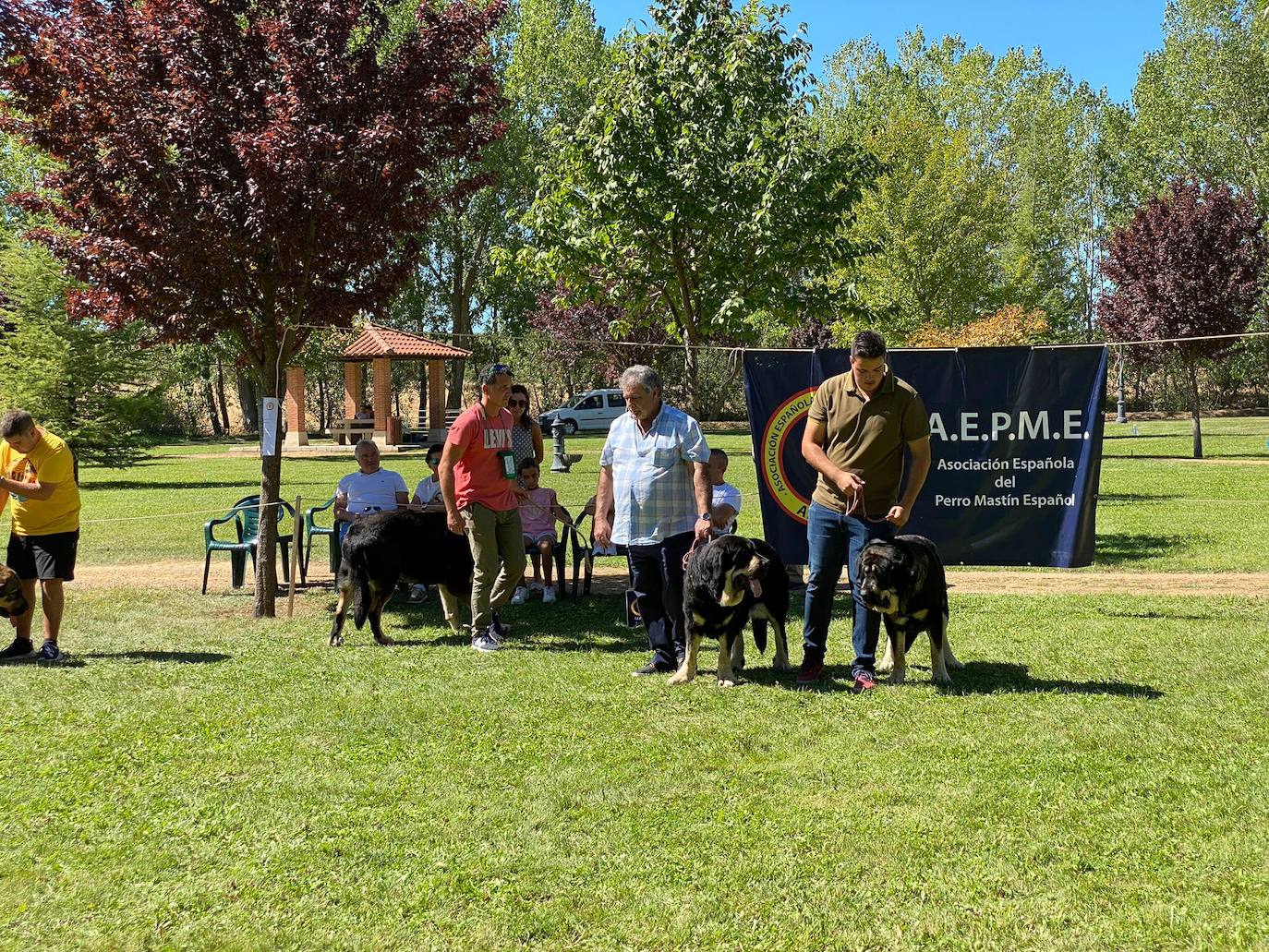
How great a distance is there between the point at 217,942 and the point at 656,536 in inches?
137

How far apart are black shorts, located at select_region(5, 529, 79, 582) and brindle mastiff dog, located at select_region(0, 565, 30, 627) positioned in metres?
0.08

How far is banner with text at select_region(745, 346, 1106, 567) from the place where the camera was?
7.84 metres

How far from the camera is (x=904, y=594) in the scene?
18.3 ft

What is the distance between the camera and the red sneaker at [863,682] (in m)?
5.82

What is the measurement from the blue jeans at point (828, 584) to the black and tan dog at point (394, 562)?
9.04ft

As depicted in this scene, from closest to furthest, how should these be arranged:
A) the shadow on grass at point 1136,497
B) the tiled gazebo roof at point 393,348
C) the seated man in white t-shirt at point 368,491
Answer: the seated man in white t-shirt at point 368,491, the shadow on grass at point 1136,497, the tiled gazebo roof at point 393,348

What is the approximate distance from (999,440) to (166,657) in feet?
19.6

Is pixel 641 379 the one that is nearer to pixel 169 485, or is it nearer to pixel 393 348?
pixel 169 485

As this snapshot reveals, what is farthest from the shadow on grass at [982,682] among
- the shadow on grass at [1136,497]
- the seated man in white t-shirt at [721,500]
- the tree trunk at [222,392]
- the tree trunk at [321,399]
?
the tree trunk at [321,399]

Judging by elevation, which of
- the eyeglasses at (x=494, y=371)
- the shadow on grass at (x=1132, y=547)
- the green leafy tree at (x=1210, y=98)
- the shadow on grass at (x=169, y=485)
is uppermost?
the green leafy tree at (x=1210, y=98)

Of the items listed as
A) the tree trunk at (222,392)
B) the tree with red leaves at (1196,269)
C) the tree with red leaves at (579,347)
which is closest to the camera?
the tree with red leaves at (1196,269)

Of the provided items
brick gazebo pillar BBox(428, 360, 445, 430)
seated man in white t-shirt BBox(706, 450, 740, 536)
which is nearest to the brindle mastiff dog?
seated man in white t-shirt BBox(706, 450, 740, 536)

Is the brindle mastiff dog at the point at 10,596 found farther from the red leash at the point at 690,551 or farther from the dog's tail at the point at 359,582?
the red leash at the point at 690,551

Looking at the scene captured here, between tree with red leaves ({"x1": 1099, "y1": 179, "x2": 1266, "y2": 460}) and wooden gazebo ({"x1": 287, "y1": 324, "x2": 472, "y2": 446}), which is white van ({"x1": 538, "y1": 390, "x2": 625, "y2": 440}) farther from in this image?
tree with red leaves ({"x1": 1099, "y1": 179, "x2": 1266, "y2": 460})
